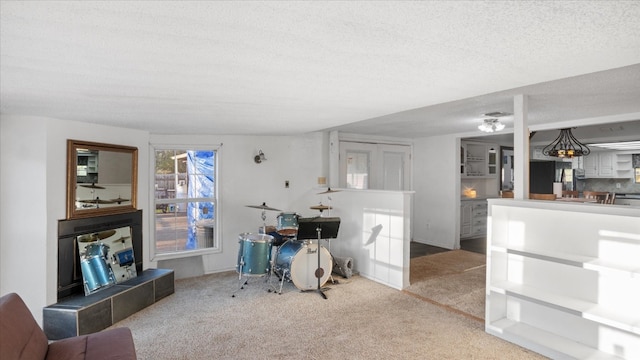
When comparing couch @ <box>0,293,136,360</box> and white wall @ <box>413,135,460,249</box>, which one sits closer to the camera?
couch @ <box>0,293,136,360</box>

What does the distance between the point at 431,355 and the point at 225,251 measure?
3365mm

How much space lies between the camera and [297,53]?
68.2 inches

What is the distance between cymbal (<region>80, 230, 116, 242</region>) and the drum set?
4.71ft

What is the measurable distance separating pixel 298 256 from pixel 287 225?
1.79ft

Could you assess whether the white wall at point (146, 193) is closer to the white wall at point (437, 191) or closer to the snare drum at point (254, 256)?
the white wall at point (437, 191)

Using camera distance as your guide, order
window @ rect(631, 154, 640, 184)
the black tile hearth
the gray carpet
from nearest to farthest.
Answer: the gray carpet < the black tile hearth < window @ rect(631, 154, 640, 184)

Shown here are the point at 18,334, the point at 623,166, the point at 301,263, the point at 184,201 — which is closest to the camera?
the point at 18,334

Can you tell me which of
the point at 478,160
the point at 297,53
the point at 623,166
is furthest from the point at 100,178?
the point at 623,166

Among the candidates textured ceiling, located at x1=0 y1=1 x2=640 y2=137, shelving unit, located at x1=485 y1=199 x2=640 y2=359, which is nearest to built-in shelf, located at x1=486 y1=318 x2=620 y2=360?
shelving unit, located at x1=485 y1=199 x2=640 y2=359

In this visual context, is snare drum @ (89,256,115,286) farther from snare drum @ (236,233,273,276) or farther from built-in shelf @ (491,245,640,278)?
built-in shelf @ (491,245,640,278)

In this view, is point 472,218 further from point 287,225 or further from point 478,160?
point 287,225

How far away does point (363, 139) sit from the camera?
6332 millimetres

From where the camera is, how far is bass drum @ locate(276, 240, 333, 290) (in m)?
4.13

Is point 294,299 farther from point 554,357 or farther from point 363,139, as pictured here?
point 363,139
